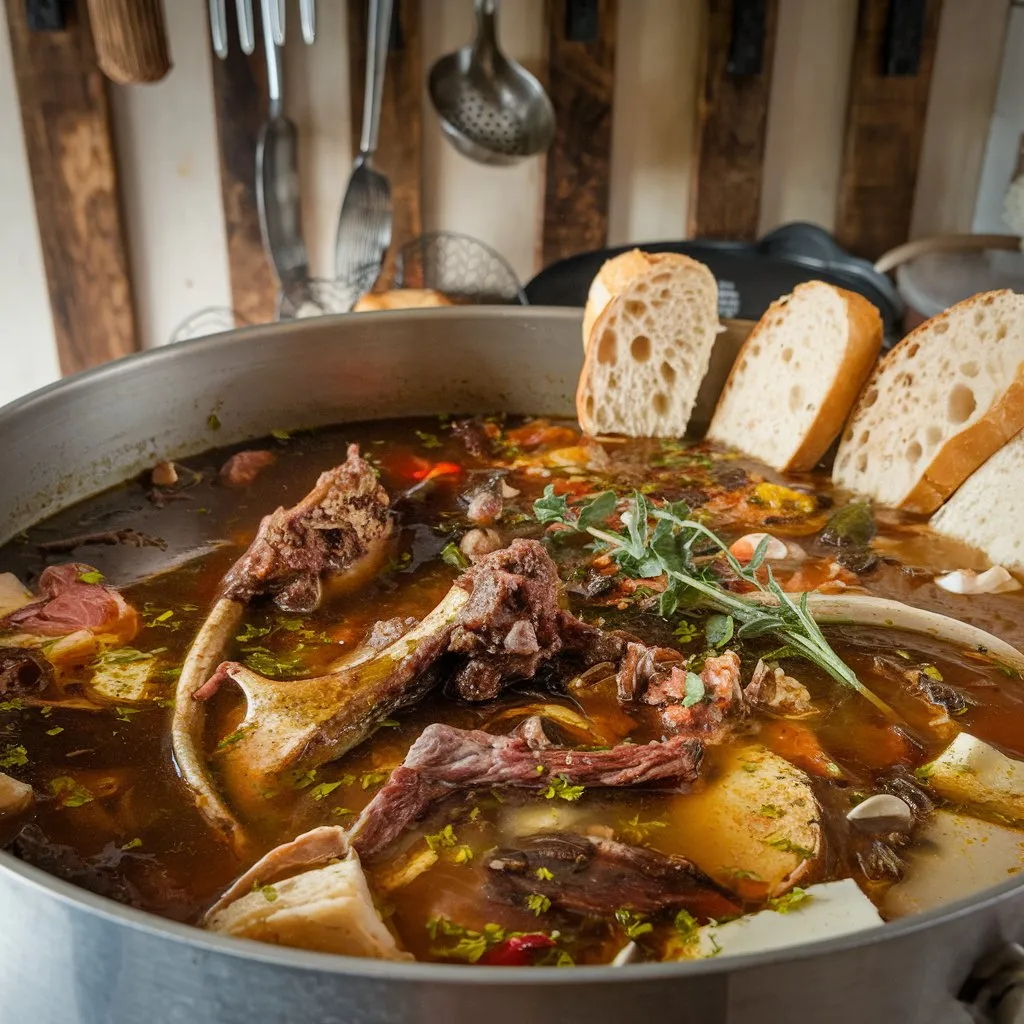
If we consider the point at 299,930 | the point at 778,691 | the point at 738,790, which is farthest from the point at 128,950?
the point at 778,691

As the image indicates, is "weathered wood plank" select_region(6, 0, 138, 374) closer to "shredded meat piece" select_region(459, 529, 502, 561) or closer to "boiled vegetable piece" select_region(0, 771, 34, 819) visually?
"shredded meat piece" select_region(459, 529, 502, 561)

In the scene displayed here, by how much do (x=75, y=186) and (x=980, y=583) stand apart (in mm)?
3632

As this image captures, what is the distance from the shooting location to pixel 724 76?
4.55m

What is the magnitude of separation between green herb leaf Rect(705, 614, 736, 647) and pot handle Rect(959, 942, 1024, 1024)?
780 mm

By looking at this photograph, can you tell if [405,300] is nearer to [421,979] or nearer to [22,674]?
[22,674]

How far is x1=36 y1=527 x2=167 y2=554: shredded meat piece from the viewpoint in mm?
2430

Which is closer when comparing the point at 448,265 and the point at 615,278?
the point at 615,278

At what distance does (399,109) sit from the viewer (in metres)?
4.57

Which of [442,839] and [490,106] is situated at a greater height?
[490,106]

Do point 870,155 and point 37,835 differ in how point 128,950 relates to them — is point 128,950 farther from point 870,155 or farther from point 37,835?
point 870,155

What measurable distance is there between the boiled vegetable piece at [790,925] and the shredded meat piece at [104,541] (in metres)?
1.46

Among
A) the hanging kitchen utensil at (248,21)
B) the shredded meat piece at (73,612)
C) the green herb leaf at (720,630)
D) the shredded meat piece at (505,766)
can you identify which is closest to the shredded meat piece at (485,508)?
the green herb leaf at (720,630)

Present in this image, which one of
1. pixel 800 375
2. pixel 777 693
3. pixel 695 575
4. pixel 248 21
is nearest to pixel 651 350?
pixel 800 375

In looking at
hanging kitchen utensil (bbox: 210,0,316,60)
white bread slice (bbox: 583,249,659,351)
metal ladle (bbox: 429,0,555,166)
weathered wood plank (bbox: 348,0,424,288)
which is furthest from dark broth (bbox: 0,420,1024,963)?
weathered wood plank (bbox: 348,0,424,288)
